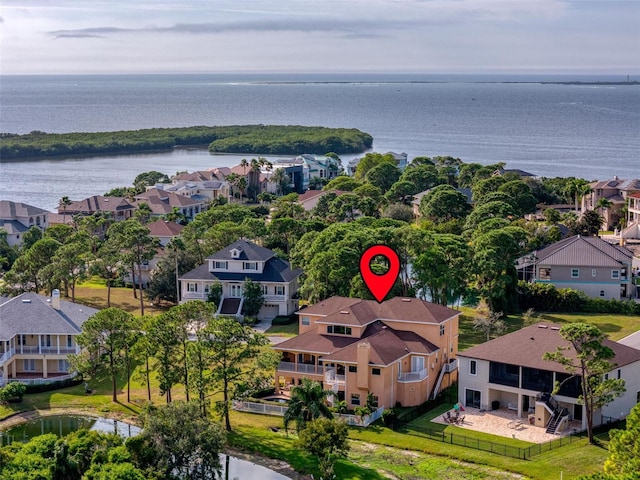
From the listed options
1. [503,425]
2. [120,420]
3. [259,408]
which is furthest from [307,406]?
[120,420]

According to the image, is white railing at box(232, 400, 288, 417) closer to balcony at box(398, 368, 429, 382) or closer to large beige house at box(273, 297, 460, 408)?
large beige house at box(273, 297, 460, 408)

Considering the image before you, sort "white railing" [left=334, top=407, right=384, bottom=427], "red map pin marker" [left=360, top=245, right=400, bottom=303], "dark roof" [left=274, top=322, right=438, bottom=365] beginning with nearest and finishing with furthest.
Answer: "white railing" [left=334, top=407, right=384, bottom=427] < "dark roof" [left=274, top=322, right=438, bottom=365] < "red map pin marker" [left=360, top=245, right=400, bottom=303]

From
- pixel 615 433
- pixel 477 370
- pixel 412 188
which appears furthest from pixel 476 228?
pixel 615 433

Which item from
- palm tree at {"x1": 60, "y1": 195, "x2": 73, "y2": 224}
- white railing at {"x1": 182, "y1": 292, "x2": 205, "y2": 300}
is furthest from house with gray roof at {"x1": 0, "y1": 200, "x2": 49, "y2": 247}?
white railing at {"x1": 182, "y1": 292, "x2": 205, "y2": 300}

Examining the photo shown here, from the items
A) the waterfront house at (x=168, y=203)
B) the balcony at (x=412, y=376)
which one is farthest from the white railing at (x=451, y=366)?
the waterfront house at (x=168, y=203)

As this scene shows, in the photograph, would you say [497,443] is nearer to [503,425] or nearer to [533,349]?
[503,425]

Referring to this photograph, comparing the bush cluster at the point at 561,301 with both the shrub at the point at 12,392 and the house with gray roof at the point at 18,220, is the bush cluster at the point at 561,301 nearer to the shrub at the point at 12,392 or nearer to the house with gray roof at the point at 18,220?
the shrub at the point at 12,392
